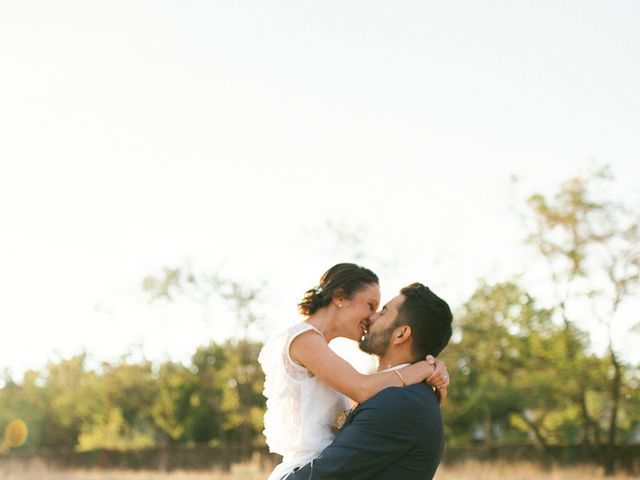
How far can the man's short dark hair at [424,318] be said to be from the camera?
12.6ft

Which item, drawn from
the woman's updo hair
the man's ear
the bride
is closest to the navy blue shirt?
the bride

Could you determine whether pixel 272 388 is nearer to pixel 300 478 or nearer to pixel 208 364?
pixel 300 478

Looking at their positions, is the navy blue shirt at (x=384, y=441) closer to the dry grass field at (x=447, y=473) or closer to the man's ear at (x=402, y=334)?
the man's ear at (x=402, y=334)

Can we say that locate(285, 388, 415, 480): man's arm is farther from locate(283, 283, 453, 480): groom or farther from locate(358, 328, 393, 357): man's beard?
locate(358, 328, 393, 357): man's beard

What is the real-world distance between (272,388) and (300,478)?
49 cm

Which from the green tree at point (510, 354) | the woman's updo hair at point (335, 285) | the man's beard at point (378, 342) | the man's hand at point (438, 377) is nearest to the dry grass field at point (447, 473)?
the green tree at point (510, 354)

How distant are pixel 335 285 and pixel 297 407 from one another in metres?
0.60

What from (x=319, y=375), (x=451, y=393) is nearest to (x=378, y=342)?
(x=319, y=375)

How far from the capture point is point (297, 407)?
156 inches

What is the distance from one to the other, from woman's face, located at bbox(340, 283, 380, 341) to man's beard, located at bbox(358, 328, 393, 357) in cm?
7

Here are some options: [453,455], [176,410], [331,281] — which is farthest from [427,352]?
[176,410]

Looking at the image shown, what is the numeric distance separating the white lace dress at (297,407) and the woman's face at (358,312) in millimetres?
293

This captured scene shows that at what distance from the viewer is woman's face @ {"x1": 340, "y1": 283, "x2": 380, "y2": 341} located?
13.7 ft

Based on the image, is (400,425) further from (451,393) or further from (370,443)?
(451,393)
